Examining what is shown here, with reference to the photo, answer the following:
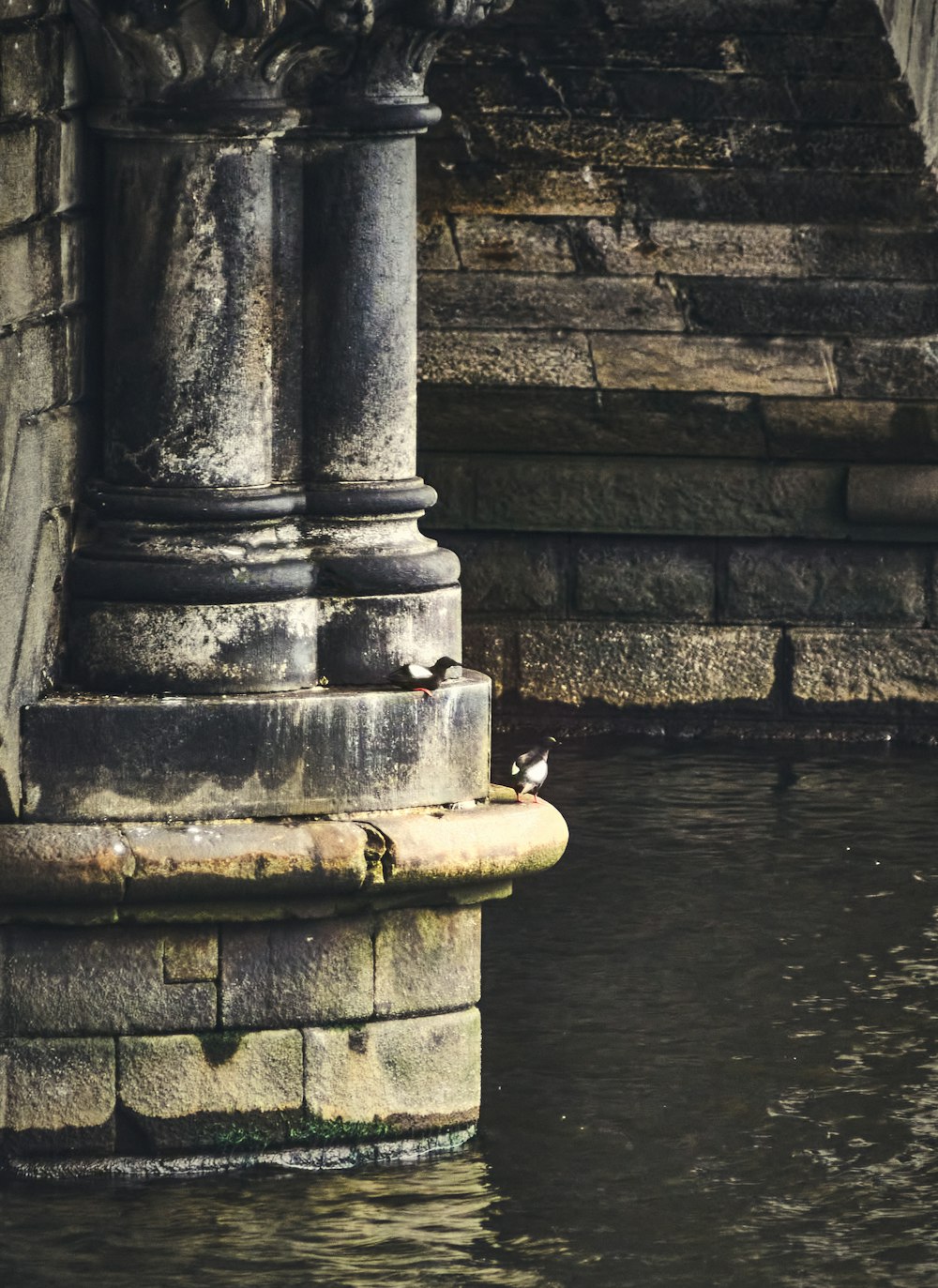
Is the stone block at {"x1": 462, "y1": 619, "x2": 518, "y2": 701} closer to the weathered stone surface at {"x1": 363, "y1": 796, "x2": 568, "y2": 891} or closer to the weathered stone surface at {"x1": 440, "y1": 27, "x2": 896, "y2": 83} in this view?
the weathered stone surface at {"x1": 440, "y1": 27, "x2": 896, "y2": 83}

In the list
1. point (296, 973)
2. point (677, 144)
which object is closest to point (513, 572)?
point (677, 144)

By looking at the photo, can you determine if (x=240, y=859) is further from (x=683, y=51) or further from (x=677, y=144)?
(x=677, y=144)

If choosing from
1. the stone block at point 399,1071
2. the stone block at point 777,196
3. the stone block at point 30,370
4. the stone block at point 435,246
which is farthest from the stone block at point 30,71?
the stone block at point 435,246

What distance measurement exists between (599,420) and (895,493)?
96cm

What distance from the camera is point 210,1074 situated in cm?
605

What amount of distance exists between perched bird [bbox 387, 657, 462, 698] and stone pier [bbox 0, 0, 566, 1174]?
0.08 ft

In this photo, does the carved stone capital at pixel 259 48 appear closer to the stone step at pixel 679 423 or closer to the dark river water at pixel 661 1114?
the dark river water at pixel 661 1114

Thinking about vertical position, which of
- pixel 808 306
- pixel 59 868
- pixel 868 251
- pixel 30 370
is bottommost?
pixel 59 868

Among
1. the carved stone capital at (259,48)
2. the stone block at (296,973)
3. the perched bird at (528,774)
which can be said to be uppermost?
the carved stone capital at (259,48)

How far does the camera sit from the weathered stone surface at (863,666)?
10.6 meters

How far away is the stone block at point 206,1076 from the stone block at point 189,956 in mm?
109

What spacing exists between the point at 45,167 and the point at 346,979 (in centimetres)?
158

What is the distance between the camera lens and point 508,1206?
591 centimetres

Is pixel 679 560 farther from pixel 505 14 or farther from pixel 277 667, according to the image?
pixel 277 667
